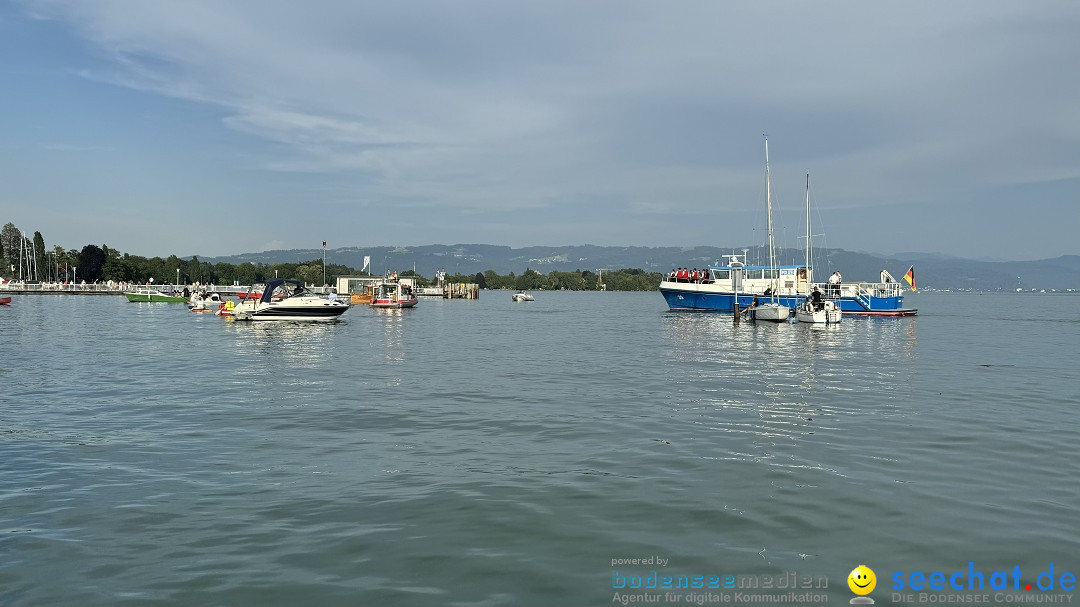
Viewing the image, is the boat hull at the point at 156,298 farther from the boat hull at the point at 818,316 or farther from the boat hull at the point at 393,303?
the boat hull at the point at 818,316

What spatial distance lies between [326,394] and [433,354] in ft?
52.3

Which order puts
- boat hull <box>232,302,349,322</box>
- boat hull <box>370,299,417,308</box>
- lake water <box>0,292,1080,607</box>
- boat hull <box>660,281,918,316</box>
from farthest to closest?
boat hull <box>370,299,417,308</box> < boat hull <box>660,281,918,316</box> < boat hull <box>232,302,349,322</box> < lake water <box>0,292,1080,607</box>

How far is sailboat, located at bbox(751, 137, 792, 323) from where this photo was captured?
72.6 meters

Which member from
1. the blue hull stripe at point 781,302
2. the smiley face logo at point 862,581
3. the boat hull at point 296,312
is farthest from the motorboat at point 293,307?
the smiley face logo at point 862,581

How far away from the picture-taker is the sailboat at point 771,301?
72.6m

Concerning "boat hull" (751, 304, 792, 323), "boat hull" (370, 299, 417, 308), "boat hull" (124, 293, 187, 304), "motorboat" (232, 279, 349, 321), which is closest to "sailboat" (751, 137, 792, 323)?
"boat hull" (751, 304, 792, 323)

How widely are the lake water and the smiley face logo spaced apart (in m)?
0.10

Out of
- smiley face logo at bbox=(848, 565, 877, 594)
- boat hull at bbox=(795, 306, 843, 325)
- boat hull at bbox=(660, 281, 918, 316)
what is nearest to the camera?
smiley face logo at bbox=(848, 565, 877, 594)

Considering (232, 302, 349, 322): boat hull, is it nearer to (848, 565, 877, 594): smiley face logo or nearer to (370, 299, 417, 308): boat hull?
(370, 299, 417, 308): boat hull

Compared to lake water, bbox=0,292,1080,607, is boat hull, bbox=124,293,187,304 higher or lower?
higher

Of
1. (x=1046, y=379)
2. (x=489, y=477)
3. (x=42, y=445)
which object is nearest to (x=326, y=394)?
(x=42, y=445)

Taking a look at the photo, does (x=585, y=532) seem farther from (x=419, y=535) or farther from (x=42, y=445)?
(x=42, y=445)

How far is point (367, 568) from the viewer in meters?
8.51

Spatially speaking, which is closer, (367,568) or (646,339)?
(367,568)
